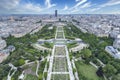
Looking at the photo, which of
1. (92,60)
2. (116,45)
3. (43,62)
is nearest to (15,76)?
(43,62)

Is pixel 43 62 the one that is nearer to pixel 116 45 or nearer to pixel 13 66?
pixel 13 66

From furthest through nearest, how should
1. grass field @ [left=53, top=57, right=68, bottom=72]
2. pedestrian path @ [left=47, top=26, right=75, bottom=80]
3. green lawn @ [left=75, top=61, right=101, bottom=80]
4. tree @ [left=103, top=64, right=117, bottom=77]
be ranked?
1. grass field @ [left=53, top=57, right=68, bottom=72]
2. pedestrian path @ [left=47, top=26, right=75, bottom=80]
3. green lawn @ [left=75, top=61, right=101, bottom=80]
4. tree @ [left=103, top=64, right=117, bottom=77]

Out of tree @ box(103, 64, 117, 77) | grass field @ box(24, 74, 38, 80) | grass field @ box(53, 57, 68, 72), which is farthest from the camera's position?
grass field @ box(53, 57, 68, 72)

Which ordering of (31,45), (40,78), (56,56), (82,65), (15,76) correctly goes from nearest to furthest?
(40,78)
(15,76)
(82,65)
(56,56)
(31,45)

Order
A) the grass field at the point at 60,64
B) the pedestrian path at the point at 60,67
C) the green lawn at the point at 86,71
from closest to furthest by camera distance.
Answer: the green lawn at the point at 86,71
the pedestrian path at the point at 60,67
the grass field at the point at 60,64

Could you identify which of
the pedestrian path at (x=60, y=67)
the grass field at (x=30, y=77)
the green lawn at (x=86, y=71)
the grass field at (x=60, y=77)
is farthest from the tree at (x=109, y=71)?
the grass field at (x=30, y=77)

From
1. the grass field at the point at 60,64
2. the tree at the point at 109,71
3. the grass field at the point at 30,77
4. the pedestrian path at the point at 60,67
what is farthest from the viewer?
the grass field at the point at 60,64

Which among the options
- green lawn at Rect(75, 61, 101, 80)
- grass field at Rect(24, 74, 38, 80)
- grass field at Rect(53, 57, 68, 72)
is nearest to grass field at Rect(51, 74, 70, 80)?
grass field at Rect(53, 57, 68, 72)

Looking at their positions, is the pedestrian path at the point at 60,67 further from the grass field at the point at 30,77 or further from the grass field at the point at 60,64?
the grass field at the point at 30,77

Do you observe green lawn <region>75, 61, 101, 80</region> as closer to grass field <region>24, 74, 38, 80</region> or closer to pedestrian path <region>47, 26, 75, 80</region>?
pedestrian path <region>47, 26, 75, 80</region>
